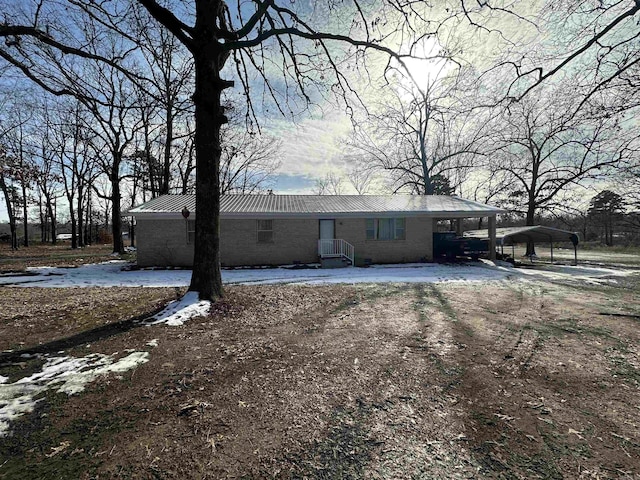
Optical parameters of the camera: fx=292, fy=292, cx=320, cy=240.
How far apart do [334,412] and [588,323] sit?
5.58 m

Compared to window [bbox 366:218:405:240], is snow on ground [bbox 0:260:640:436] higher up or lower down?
lower down

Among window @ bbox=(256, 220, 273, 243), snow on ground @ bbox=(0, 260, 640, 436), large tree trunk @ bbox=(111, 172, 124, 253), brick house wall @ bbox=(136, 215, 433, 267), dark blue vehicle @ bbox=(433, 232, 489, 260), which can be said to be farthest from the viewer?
large tree trunk @ bbox=(111, 172, 124, 253)

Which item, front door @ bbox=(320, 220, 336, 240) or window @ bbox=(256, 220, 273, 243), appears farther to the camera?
front door @ bbox=(320, 220, 336, 240)

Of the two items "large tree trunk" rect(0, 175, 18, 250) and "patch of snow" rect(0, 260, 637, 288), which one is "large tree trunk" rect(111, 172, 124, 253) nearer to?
"patch of snow" rect(0, 260, 637, 288)

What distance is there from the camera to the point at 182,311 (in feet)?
18.3

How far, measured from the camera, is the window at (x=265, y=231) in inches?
560

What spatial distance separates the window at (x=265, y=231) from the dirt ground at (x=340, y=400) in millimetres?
8549

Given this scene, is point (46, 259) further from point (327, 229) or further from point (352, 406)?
point (352, 406)

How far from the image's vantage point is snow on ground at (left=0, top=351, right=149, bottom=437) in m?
2.76

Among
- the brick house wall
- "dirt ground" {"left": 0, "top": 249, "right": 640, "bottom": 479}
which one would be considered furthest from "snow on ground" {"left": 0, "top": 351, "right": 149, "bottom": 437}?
the brick house wall

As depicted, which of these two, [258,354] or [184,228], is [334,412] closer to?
[258,354]

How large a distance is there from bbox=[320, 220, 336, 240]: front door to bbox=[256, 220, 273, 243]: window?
2.56 meters

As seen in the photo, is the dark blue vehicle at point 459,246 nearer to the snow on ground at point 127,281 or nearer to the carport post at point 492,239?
the carport post at point 492,239

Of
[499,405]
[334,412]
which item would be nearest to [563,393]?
[499,405]
